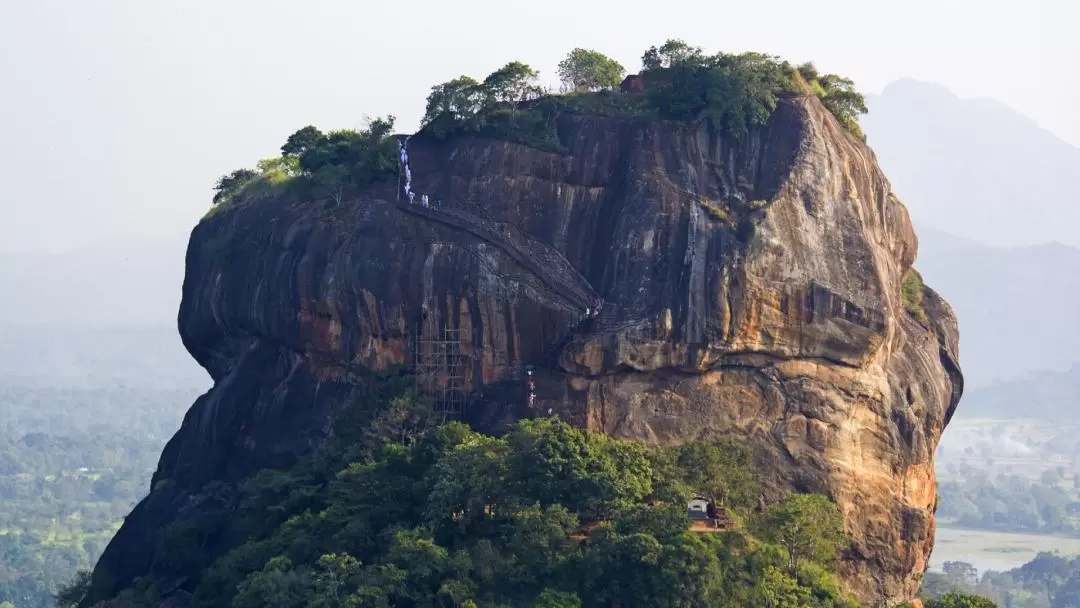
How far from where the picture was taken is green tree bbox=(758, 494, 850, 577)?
3466cm

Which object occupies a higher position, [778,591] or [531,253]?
[531,253]

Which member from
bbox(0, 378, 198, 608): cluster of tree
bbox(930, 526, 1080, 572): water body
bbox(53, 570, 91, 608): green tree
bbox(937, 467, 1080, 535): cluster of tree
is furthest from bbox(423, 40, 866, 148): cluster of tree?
bbox(937, 467, 1080, 535): cluster of tree

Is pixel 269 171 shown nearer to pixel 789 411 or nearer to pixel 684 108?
pixel 684 108

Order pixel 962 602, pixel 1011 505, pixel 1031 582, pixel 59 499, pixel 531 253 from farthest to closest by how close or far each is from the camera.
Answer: pixel 59 499, pixel 1011 505, pixel 1031 582, pixel 531 253, pixel 962 602

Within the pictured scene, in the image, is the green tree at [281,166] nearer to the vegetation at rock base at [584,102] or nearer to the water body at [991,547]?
the vegetation at rock base at [584,102]

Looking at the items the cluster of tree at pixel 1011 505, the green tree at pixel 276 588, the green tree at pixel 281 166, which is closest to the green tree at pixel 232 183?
the green tree at pixel 281 166

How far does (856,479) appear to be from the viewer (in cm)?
3806

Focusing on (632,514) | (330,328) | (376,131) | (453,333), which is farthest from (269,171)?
(632,514)

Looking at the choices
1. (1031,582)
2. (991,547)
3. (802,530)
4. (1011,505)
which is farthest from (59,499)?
(802,530)

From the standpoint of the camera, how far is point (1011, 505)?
426ft

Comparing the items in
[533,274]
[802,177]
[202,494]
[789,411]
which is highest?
[802,177]

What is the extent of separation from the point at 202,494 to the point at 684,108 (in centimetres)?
1638

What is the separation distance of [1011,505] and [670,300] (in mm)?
99413

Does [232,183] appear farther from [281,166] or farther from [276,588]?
[276,588]
